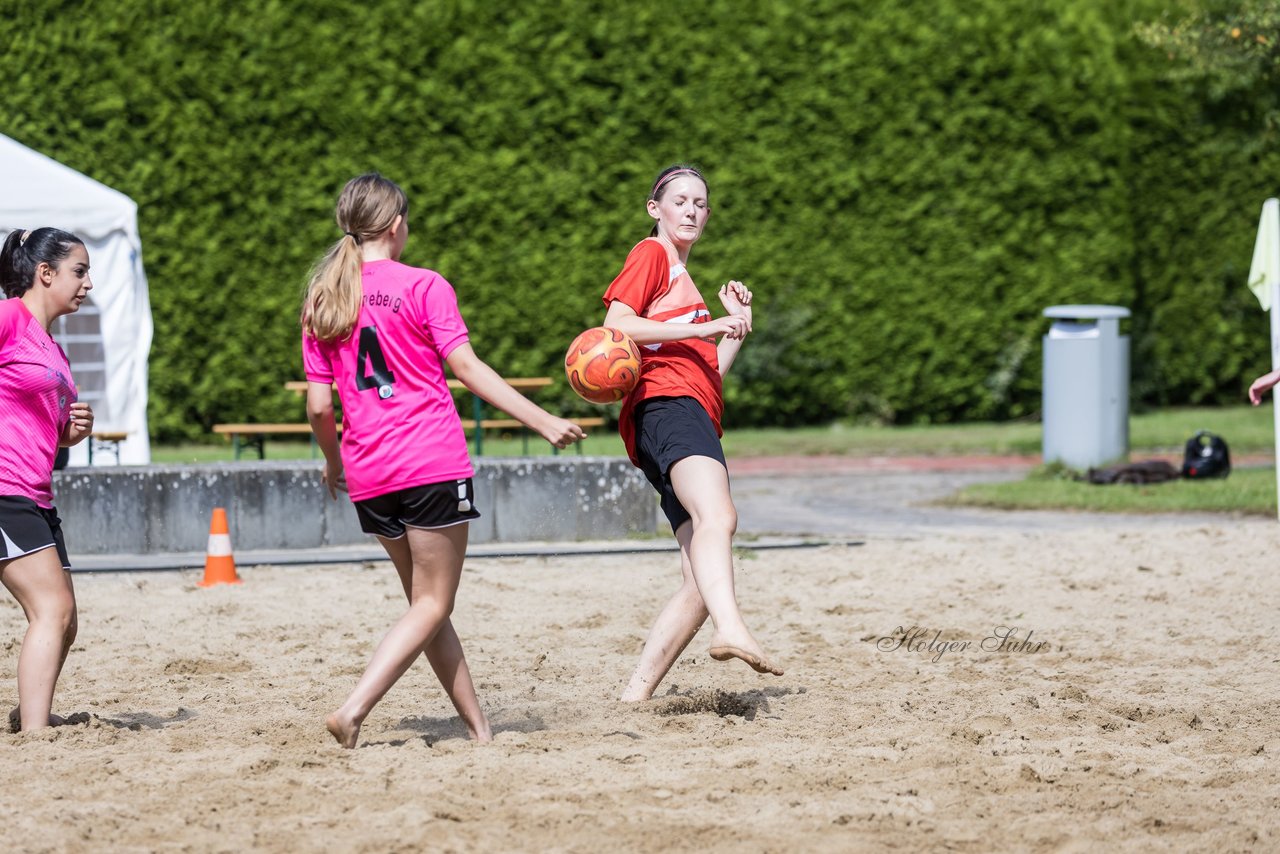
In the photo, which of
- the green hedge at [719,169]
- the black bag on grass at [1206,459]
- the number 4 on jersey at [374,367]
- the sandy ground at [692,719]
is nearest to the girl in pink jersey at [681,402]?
the sandy ground at [692,719]

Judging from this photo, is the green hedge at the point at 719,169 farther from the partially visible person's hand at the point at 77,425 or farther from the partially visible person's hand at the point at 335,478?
the partially visible person's hand at the point at 335,478

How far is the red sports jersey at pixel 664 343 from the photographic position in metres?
5.11

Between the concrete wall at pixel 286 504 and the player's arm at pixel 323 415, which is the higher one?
the player's arm at pixel 323 415

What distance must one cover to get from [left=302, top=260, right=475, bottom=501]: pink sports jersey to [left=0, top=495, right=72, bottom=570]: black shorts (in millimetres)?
1065

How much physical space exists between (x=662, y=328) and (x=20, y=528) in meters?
2.04

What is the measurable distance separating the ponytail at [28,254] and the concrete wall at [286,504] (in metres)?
4.57

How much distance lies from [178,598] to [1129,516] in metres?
6.69

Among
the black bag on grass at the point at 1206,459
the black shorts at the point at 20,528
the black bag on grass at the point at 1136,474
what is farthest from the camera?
the black bag on grass at the point at 1206,459

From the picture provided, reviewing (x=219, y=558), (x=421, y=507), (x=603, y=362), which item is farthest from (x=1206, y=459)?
(x=421, y=507)

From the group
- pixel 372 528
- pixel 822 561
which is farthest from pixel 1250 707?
pixel 822 561

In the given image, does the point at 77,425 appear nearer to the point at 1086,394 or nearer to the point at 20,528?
the point at 20,528

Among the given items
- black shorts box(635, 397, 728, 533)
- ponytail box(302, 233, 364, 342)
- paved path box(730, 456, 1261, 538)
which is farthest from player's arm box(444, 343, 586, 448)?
paved path box(730, 456, 1261, 538)

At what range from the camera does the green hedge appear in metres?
15.5

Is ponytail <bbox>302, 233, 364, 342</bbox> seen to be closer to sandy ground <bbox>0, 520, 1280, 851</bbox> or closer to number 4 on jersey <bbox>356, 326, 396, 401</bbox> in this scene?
number 4 on jersey <bbox>356, 326, 396, 401</bbox>
